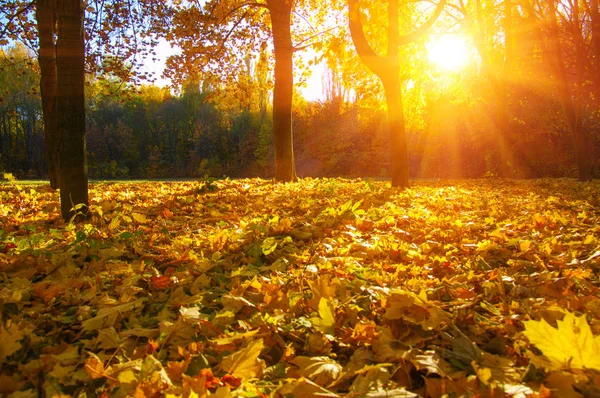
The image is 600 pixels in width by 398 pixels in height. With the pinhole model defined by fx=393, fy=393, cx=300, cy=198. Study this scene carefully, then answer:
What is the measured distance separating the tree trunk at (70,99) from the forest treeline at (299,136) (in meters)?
8.85

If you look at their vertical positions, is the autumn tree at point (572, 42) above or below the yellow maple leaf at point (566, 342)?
above

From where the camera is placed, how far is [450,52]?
1465 centimetres

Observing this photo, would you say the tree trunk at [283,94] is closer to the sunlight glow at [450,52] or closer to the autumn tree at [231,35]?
the autumn tree at [231,35]

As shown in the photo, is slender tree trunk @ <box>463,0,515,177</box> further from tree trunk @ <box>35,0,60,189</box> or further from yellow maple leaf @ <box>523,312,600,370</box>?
yellow maple leaf @ <box>523,312,600,370</box>

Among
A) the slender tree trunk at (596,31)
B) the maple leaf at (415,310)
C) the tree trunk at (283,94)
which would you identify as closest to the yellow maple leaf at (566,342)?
the maple leaf at (415,310)

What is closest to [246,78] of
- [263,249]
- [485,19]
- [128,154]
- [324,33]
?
[324,33]

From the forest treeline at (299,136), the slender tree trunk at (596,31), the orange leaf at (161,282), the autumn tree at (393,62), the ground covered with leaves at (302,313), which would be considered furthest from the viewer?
the forest treeline at (299,136)

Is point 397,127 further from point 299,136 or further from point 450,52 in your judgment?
point 299,136

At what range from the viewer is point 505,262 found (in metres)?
2.77

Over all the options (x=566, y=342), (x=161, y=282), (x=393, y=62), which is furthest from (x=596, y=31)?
(x=161, y=282)

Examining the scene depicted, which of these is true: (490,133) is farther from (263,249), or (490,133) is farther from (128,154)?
(128,154)

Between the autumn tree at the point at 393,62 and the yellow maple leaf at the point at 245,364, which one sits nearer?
the yellow maple leaf at the point at 245,364

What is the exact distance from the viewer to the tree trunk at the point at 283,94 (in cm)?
1077

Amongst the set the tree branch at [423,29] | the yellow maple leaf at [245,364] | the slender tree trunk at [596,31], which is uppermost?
the slender tree trunk at [596,31]
